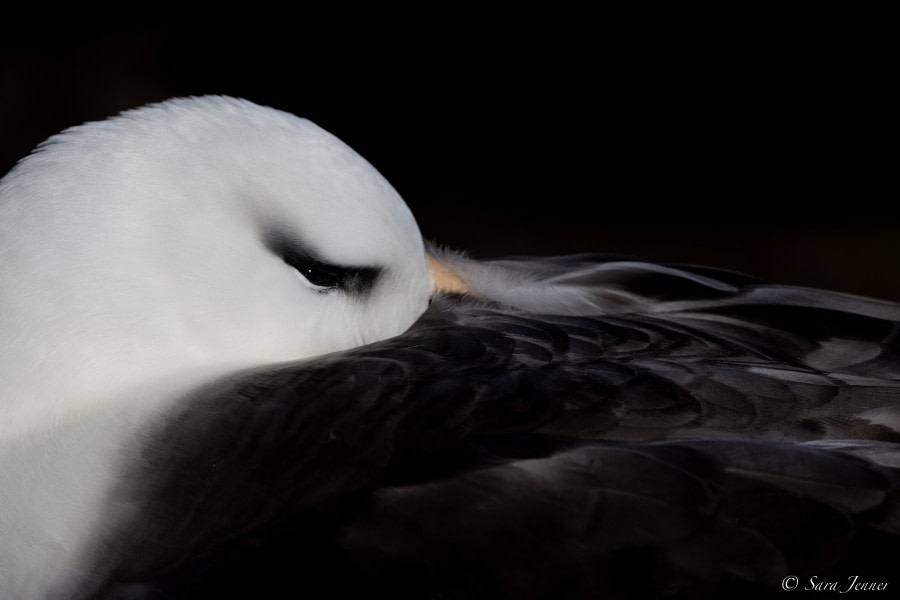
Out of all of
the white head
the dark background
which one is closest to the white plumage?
the white head

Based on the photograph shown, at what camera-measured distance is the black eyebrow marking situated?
1.72 meters

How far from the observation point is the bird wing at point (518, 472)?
1.30 metres

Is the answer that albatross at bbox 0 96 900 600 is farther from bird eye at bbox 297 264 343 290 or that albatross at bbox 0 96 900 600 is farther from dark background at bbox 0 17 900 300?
dark background at bbox 0 17 900 300

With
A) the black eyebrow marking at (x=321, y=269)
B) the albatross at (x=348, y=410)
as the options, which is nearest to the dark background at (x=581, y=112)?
the albatross at (x=348, y=410)

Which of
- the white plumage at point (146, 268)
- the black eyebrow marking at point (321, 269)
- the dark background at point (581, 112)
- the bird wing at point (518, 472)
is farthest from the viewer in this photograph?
the dark background at point (581, 112)

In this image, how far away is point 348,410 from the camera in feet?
4.96

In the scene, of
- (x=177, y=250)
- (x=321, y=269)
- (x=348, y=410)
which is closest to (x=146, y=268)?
(x=177, y=250)

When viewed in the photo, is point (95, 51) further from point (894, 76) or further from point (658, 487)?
point (658, 487)

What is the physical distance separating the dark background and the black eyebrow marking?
2110 mm

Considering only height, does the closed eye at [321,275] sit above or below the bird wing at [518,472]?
above

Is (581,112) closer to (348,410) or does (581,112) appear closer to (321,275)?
(321,275)

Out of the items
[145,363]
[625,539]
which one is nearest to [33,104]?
[145,363]

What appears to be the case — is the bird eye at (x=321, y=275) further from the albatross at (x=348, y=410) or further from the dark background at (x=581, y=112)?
the dark background at (x=581, y=112)

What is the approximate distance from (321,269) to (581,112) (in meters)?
2.41
